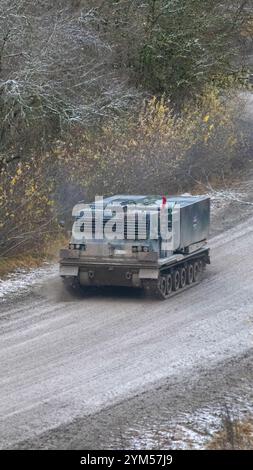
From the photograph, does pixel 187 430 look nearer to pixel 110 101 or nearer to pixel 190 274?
pixel 190 274

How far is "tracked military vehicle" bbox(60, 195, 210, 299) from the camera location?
1777 cm

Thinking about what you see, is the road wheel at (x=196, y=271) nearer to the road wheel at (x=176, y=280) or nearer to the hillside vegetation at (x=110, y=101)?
the road wheel at (x=176, y=280)

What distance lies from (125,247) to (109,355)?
3485 mm

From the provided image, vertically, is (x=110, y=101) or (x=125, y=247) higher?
(x=110, y=101)

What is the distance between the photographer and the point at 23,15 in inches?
838

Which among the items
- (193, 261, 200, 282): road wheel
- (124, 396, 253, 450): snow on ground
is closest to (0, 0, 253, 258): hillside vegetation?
(193, 261, 200, 282): road wheel

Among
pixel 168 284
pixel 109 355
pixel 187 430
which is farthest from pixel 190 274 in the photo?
pixel 187 430

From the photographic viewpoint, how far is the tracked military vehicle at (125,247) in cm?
1777

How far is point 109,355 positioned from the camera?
14.7 meters

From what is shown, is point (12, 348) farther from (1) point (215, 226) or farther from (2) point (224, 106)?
(2) point (224, 106)

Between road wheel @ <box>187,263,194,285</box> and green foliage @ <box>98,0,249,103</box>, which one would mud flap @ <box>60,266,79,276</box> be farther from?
green foliage @ <box>98,0,249,103</box>

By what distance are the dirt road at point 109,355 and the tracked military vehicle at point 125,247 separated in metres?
0.41

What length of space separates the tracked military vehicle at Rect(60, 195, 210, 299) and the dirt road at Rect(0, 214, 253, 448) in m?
0.41
